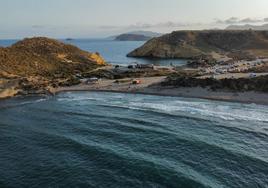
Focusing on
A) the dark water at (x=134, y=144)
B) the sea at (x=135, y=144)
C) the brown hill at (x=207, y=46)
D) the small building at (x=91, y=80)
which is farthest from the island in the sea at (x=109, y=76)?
the brown hill at (x=207, y=46)

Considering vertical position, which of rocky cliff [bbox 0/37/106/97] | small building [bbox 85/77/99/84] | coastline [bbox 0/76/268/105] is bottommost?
coastline [bbox 0/76/268/105]

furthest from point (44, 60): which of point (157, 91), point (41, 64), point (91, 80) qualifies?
point (157, 91)

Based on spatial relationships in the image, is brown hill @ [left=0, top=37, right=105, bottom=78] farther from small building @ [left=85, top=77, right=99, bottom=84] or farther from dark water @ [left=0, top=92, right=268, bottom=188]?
dark water @ [left=0, top=92, right=268, bottom=188]

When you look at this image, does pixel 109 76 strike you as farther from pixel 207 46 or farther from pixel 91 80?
pixel 207 46

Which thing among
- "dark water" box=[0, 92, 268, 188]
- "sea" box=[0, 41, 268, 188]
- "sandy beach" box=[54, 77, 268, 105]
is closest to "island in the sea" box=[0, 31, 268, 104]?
"sandy beach" box=[54, 77, 268, 105]

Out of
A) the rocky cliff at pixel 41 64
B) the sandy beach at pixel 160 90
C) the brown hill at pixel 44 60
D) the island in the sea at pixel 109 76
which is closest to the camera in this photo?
the sandy beach at pixel 160 90

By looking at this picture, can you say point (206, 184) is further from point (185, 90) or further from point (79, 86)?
point (79, 86)

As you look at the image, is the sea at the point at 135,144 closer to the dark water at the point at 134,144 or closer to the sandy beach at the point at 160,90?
the dark water at the point at 134,144
